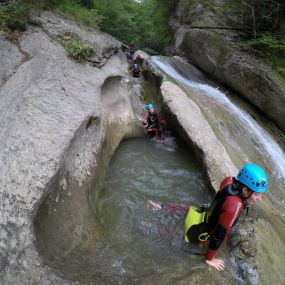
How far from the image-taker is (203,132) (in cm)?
816

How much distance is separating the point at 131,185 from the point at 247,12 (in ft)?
38.3

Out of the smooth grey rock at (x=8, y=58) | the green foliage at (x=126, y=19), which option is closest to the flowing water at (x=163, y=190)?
the smooth grey rock at (x=8, y=58)

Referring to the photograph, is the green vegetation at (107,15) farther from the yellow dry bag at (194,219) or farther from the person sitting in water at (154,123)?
the yellow dry bag at (194,219)

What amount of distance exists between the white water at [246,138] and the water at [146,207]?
1747 mm

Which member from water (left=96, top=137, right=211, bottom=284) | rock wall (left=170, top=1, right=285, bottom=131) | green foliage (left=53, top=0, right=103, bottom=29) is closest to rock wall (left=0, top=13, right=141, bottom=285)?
water (left=96, top=137, right=211, bottom=284)

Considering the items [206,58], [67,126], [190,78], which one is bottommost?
[190,78]

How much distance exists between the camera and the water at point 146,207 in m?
4.67

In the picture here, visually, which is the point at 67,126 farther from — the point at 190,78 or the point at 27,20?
the point at 190,78

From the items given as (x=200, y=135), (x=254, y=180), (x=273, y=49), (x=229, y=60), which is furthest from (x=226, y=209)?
(x=229, y=60)

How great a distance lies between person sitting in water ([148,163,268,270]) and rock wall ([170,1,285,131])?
27.9 ft

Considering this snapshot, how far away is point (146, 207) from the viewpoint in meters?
6.34

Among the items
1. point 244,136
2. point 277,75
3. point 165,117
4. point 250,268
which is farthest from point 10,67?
point 277,75

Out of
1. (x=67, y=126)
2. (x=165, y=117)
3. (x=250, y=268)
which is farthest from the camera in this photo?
(x=165, y=117)

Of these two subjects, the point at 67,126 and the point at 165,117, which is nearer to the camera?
the point at 67,126
